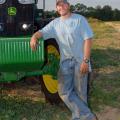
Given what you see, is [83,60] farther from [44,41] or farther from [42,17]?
[42,17]

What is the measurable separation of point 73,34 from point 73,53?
0.74ft

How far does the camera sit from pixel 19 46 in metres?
5.98

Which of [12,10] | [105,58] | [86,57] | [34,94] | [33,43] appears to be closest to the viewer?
[86,57]

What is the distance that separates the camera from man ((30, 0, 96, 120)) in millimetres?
5605

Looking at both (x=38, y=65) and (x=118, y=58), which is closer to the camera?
(x=38, y=65)

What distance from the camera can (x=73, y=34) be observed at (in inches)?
221

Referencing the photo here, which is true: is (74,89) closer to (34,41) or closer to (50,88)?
(34,41)

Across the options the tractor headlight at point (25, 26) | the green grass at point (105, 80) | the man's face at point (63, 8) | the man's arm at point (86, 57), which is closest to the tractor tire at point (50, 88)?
the green grass at point (105, 80)

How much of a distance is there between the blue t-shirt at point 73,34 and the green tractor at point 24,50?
0.39 meters

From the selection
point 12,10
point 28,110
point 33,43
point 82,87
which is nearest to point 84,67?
point 82,87

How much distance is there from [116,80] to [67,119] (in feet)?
8.19

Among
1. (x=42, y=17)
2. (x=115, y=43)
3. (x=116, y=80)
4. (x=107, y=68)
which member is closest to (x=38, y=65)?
(x=42, y=17)

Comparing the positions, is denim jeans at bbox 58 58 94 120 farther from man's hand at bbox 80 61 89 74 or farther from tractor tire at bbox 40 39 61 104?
tractor tire at bbox 40 39 61 104

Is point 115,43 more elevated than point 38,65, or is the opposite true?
point 38,65
